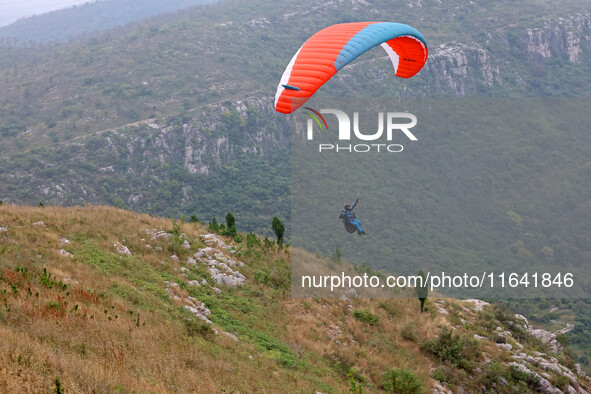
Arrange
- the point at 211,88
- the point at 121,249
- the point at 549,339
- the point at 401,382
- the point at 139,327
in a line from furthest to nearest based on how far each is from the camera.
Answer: the point at 211,88 → the point at 549,339 → the point at 121,249 → the point at 401,382 → the point at 139,327

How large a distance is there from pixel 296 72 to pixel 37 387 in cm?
1077

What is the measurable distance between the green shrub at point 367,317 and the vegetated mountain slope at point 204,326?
0.04 m

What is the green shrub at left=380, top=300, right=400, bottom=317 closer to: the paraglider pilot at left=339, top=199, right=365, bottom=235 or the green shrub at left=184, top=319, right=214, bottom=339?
the paraglider pilot at left=339, top=199, right=365, bottom=235

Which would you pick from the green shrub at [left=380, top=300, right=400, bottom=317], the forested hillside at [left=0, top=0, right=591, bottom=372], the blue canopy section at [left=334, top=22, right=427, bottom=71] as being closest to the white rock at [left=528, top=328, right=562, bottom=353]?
the forested hillside at [left=0, top=0, right=591, bottom=372]

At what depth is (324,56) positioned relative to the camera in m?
14.1

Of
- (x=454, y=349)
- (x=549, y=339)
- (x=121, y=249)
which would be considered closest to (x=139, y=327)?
(x=121, y=249)

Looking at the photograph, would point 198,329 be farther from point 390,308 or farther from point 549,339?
point 549,339

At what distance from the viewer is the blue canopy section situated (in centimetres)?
1389

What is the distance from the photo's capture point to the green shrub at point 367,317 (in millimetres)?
14617

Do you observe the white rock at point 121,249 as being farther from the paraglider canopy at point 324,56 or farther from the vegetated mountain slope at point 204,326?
the paraglider canopy at point 324,56

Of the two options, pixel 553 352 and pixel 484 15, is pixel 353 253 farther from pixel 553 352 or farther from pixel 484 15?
pixel 484 15

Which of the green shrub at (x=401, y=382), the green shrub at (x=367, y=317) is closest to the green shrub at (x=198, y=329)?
the green shrub at (x=401, y=382)

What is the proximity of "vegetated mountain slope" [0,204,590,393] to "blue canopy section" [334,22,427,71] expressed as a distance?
24.3ft

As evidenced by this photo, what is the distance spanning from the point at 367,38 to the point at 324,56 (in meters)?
1.61
